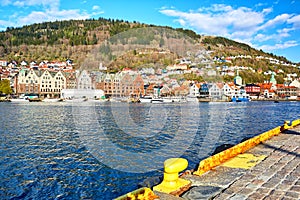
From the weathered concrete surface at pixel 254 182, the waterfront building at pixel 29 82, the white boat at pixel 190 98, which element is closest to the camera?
the weathered concrete surface at pixel 254 182

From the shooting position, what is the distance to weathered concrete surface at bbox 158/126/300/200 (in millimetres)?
4785

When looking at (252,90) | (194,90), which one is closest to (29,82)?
(194,90)

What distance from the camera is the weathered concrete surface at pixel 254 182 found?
15.7 feet

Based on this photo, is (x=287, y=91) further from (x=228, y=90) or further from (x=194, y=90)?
(x=194, y=90)

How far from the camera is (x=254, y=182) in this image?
5402 millimetres

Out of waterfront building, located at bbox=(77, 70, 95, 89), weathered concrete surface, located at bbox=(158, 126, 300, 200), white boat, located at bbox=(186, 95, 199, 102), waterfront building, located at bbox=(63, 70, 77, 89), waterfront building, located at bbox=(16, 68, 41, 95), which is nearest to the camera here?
weathered concrete surface, located at bbox=(158, 126, 300, 200)

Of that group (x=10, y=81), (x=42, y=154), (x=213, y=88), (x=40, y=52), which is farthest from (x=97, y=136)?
(x=40, y=52)

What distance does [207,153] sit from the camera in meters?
14.3

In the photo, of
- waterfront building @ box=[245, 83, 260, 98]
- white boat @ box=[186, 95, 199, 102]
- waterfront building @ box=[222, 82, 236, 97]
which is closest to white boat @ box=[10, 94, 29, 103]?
white boat @ box=[186, 95, 199, 102]

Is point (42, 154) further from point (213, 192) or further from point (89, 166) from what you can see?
point (213, 192)

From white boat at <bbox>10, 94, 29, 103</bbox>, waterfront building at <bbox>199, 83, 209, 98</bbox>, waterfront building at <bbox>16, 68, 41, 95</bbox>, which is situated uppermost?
waterfront building at <bbox>16, 68, 41, 95</bbox>

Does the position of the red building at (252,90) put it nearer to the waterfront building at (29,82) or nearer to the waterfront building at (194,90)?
the waterfront building at (194,90)

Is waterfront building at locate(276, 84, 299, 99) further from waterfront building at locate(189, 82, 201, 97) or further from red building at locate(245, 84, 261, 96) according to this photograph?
waterfront building at locate(189, 82, 201, 97)

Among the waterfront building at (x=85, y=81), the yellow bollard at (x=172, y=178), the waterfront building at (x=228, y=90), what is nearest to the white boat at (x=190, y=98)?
the waterfront building at (x=228, y=90)
